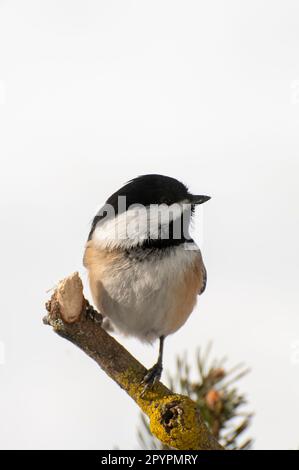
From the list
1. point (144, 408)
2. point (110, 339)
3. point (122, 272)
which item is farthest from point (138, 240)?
point (144, 408)

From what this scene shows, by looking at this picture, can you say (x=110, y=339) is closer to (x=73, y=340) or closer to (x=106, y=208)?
(x=73, y=340)

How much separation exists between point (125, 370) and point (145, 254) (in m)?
0.61

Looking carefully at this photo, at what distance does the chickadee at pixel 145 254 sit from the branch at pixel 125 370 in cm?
27

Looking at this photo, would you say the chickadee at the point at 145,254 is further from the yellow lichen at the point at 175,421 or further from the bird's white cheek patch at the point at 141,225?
the yellow lichen at the point at 175,421

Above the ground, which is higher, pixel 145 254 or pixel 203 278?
pixel 145 254

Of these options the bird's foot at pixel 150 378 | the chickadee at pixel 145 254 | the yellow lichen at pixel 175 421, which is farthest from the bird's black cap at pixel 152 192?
the yellow lichen at pixel 175 421

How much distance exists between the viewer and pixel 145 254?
3145 millimetres

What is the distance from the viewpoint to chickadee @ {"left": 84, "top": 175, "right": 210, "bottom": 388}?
10.3 feet

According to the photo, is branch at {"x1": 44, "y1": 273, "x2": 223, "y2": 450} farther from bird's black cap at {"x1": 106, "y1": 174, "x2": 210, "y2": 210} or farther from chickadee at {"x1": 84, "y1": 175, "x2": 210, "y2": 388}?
bird's black cap at {"x1": 106, "y1": 174, "x2": 210, "y2": 210}

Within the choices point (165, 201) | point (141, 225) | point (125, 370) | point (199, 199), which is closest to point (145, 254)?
point (141, 225)

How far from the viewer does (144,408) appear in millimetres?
2684

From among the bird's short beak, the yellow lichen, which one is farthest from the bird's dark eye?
the yellow lichen

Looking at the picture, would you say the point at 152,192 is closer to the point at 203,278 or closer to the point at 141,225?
the point at 141,225
